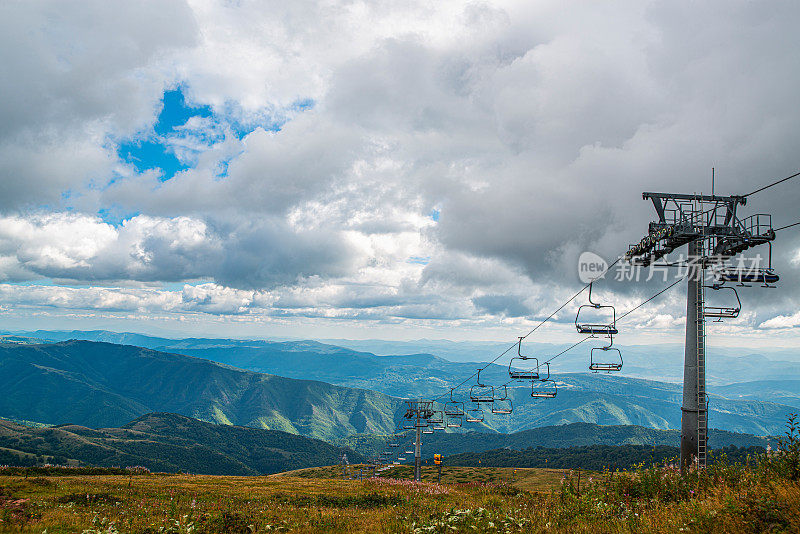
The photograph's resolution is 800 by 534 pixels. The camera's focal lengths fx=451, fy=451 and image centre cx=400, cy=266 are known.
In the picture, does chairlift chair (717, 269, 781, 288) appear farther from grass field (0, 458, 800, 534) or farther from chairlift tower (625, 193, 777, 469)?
grass field (0, 458, 800, 534)

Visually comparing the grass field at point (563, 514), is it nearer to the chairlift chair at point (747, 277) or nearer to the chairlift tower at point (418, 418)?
the chairlift chair at point (747, 277)

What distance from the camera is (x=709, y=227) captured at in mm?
27422

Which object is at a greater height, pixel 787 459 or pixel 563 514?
pixel 787 459

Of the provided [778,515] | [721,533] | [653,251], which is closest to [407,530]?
[721,533]

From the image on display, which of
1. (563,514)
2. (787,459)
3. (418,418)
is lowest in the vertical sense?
(418,418)

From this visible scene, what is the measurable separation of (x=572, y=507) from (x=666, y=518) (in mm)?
3023

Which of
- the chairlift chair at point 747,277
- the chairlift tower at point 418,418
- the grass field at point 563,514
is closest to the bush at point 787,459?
the grass field at point 563,514

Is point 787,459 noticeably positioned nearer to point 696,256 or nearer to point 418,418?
point 696,256

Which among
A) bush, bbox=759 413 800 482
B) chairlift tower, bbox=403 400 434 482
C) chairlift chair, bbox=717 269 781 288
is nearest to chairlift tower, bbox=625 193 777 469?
chairlift chair, bbox=717 269 781 288

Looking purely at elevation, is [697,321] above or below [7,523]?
above

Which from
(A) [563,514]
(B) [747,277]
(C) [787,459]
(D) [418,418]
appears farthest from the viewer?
(D) [418,418]

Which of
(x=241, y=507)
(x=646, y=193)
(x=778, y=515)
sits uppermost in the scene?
(x=646, y=193)

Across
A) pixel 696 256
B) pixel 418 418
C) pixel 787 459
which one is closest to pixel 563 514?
pixel 787 459

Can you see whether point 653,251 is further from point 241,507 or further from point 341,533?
point 241,507
